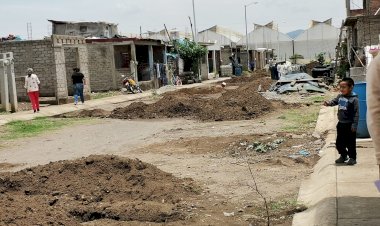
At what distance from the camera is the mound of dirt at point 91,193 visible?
19.7 feet

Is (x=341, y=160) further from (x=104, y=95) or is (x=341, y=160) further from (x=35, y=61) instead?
(x=104, y=95)

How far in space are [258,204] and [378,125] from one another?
357 centimetres

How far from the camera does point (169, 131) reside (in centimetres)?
1509

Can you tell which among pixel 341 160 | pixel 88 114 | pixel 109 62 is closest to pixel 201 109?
pixel 88 114

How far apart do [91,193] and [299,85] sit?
21388mm

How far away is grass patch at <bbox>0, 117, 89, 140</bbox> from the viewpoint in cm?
1564

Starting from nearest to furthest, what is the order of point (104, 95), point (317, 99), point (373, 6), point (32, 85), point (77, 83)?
1. point (32, 85)
2. point (317, 99)
3. point (77, 83)
4. point (104, 95)
5. point (373, 6)

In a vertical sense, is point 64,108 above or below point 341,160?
below

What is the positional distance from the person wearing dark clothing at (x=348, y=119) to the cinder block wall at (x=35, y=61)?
19.6 m

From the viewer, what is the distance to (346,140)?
313 inches

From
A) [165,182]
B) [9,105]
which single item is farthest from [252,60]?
[165,182]

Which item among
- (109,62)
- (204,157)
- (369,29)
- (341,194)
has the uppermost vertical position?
(369,29)

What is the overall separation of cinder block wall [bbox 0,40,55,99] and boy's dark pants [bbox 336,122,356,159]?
64.3 feet

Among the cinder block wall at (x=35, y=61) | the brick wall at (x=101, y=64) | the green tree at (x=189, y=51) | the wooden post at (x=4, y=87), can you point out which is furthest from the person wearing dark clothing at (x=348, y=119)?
the green tree at (x=189, y=51)
